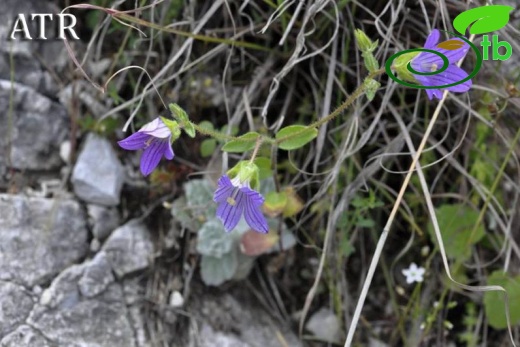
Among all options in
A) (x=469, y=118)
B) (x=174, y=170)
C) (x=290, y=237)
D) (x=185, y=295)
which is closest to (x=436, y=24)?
(x=469, y=118)

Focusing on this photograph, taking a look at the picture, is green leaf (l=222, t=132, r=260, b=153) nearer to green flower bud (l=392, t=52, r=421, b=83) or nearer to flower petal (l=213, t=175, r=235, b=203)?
flower petal (l=213, t=175, r=235, b=203)

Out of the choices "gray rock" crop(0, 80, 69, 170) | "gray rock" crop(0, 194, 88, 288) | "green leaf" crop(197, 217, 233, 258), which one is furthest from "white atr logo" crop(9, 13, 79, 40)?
"green leaf" crop(197, 217, 233, 258)

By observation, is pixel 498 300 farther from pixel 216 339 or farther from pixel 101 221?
pixel 101 221

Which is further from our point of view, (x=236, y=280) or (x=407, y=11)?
(x=236, y=280)

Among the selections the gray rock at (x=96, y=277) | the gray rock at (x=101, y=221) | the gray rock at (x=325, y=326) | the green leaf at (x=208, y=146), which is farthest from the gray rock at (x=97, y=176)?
the gray rock at (x=325, y=326)

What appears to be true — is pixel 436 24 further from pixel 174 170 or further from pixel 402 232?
pixel 174 170
